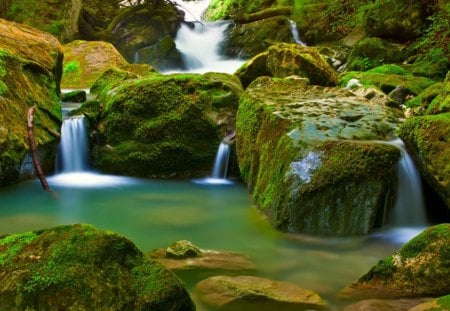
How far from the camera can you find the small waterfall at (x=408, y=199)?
573 cm

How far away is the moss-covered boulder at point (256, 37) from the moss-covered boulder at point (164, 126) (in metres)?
10.1

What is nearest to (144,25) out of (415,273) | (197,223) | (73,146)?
(73,146)

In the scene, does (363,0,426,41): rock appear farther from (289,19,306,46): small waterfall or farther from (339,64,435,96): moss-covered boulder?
(289,19,306,46): small waterfall

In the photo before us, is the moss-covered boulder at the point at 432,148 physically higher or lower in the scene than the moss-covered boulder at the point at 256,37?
lower

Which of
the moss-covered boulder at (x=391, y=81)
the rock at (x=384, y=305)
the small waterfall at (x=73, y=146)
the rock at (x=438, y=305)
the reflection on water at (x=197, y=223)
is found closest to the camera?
the rock at (x=438, y=305)

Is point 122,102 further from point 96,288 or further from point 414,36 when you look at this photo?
point 414,36

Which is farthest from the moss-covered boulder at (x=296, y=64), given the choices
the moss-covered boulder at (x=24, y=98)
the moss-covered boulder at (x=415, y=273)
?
the moss-covered boulder at (x=415, y=273)

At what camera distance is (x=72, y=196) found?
738 cm

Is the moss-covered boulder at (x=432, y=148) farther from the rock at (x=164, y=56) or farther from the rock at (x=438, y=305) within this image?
the rock at (x=164, y=56)

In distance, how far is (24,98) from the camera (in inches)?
325

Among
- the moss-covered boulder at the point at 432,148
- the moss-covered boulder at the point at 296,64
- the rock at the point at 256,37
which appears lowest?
the moss-covered boulder at the point at 432,148

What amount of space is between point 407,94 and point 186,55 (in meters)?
10.7

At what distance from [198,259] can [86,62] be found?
39.5ft

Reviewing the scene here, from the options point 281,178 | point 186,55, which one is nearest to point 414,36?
point 186,55
